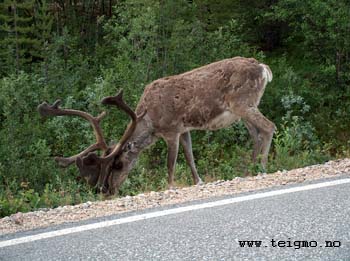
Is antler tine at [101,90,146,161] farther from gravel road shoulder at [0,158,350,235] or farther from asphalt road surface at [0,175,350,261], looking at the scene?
asphalt road surface at [0,175,350,261]

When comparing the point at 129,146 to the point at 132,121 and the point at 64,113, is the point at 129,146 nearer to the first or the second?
the point at 132,121

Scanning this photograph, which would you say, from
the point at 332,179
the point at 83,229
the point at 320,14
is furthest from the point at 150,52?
the point at 83,229

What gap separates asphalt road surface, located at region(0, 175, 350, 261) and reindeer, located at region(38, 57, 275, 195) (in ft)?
13.9

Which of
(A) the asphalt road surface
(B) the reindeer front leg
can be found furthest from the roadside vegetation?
(A) the asphalt road surface

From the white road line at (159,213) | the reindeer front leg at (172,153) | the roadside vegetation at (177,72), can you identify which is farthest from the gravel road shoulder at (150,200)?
the roadside vegetation at (177,72)

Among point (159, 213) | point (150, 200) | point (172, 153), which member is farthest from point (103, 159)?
point (159, 213)

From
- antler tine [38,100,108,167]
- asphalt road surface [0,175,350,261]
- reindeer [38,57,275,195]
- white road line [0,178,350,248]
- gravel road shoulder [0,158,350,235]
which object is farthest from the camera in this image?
reindeer [38,57,275,195]

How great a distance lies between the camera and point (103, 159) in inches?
359

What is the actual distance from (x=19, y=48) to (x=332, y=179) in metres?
18.2

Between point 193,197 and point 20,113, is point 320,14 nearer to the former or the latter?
point 20,113

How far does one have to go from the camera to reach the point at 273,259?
3777mm

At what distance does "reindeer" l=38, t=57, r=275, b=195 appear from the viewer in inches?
377

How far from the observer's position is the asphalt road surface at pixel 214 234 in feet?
13.0

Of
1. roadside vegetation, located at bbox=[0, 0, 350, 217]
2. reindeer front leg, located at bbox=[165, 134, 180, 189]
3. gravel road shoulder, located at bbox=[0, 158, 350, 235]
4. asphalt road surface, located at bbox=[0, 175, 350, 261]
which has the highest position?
asphalt road surface, located at bbox=[0, 175, 350, 261]
